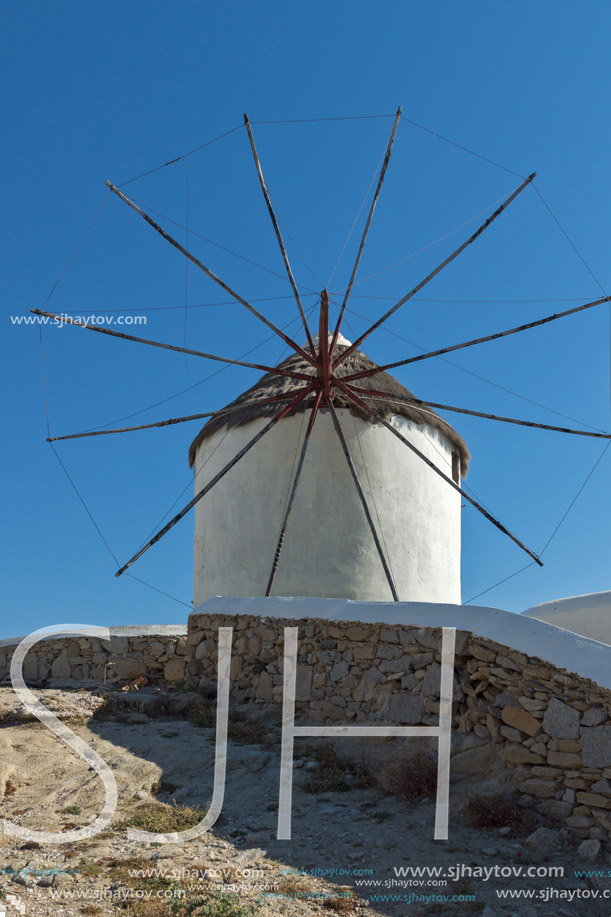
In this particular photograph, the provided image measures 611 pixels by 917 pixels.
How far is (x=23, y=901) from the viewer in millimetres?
3662

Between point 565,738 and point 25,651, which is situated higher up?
point 25,651

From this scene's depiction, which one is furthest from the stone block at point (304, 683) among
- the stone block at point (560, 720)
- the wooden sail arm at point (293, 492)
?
the wooden sail arm at point (293, 492)

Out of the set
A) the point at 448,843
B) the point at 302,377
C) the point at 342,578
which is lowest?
the point at 448,843

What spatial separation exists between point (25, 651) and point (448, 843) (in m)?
5.62

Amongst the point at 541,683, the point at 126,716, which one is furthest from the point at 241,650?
the point at 541,683

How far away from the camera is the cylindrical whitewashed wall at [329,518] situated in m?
10.6

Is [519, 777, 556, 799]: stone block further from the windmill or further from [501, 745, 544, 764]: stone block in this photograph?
the windmill

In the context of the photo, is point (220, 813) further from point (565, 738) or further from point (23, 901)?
point (565, 738)

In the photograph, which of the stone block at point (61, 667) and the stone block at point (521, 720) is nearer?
the stone block at point (521, 720)

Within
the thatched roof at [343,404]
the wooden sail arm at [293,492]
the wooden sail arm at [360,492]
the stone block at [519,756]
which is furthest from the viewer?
the thatched roof at [343,404]

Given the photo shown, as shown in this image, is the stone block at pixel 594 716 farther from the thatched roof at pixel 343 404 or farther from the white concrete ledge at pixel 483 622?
the thatched roof at pixel 343 404

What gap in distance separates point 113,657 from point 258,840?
4131mm

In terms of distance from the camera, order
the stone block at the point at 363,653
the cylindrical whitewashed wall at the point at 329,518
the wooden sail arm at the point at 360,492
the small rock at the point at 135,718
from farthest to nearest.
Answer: the cylindrical whitewashed wall at the point at 329,518, the wooden sail arm at the point at 360,492, the small rock at the point at 135,718, the stone block at the point at 363,653

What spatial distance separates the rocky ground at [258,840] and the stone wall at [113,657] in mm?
1575
